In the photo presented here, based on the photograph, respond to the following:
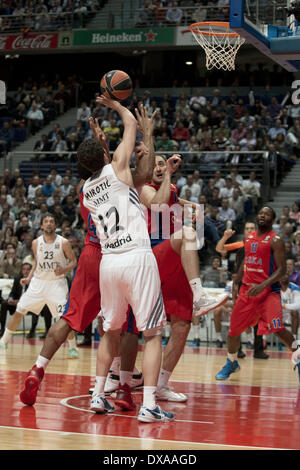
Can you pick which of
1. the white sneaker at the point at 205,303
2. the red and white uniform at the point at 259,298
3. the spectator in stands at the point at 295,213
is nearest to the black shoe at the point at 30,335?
the spectator in stands at the point at 295,213

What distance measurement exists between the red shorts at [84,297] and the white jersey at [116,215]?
2.81 ft

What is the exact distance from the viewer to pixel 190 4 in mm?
22797

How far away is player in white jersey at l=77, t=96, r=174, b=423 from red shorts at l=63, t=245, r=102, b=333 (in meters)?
0.61

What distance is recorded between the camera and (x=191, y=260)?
660 centimetres

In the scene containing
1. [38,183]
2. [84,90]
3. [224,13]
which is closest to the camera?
A: [38,183]

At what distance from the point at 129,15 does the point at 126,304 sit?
797 inches

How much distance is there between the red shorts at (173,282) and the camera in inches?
264

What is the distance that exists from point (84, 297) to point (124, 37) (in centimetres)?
1849

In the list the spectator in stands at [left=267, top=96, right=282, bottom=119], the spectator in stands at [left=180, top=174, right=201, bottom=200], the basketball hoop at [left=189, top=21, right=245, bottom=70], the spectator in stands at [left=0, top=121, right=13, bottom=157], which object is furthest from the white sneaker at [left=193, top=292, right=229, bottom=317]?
the spectator in stands at [left=0, top=121, right=13, bottom=157]

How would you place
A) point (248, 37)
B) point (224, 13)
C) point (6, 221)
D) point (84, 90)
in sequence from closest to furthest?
point (248, 37), point (6, 221), point (224, 13), point (84, 90)

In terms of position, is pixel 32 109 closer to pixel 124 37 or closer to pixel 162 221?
pixel 124 37

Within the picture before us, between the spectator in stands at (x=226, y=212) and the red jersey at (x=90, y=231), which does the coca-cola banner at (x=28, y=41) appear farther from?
the red jersey at (x=90, y=231)
